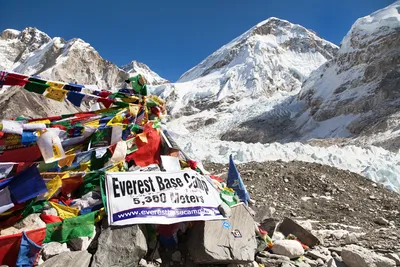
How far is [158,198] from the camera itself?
4156 mm

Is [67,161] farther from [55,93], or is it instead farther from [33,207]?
[55,93]

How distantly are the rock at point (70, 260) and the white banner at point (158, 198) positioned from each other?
47 cm

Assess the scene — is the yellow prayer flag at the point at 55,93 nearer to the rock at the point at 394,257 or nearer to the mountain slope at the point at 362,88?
the rock at the point at 394,257

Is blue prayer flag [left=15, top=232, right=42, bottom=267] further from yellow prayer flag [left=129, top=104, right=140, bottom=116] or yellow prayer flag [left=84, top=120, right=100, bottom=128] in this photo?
yellow prayer flag [left=129, top=104, right=140, bottom=116]

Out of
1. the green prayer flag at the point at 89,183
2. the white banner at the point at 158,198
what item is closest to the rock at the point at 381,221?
the white banner at the point at 158,198

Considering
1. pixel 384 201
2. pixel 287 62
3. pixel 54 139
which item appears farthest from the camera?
pixel 287 62

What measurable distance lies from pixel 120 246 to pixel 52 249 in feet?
2.27

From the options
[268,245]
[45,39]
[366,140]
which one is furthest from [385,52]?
[45,39]

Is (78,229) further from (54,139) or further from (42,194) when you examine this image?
(54,139)

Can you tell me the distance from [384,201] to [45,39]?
11266cm

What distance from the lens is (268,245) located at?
503 centimetres

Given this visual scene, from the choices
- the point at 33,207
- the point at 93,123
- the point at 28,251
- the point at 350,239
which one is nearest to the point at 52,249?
the point at 28,251

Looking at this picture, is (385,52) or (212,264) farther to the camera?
(385,52)

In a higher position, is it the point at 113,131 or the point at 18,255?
the point at 113,131
